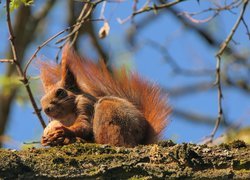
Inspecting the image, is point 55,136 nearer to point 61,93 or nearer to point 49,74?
point 61,93

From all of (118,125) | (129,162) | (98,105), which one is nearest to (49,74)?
(98,105)

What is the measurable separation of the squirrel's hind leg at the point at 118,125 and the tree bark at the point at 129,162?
34.8 inches

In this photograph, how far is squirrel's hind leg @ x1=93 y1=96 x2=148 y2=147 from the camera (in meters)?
3.92

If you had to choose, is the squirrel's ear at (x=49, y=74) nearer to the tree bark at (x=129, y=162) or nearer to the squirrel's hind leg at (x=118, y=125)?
the squirrel's hind leg at (x=118, y=125)

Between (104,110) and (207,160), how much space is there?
49.5 inches

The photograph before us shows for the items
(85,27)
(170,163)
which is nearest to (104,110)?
(170,163)

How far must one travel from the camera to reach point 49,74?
469 centimetres

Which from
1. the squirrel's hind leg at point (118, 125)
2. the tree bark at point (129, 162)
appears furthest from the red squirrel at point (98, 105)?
the tree bark at point (129, 162)

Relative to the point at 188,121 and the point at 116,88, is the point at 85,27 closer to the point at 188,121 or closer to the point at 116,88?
the point at 188,121

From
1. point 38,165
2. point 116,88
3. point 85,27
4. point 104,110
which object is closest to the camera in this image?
point 38,165

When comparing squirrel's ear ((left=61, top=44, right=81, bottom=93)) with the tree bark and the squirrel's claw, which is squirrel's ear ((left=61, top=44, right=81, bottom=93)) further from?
the tree bark

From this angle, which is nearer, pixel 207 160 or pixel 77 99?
pixel 207 160

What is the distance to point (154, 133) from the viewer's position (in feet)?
13.2

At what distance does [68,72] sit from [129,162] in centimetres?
180
